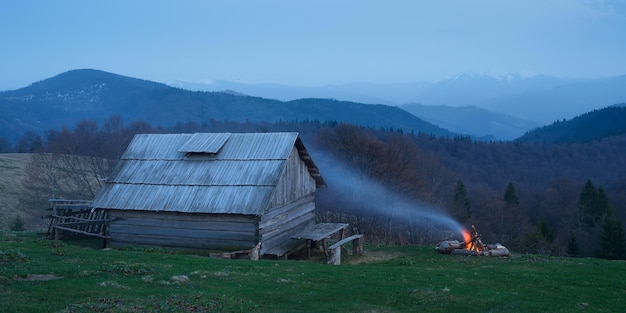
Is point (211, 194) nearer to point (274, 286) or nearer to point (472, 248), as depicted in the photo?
point (274, 286)

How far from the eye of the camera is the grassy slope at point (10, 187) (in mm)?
54631

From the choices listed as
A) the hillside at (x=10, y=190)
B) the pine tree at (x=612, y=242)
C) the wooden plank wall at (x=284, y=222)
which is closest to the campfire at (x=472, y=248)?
the wooden plank wall at (x=284, y=222)

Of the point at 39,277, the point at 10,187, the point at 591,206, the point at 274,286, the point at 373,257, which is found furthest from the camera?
the point at 591,206

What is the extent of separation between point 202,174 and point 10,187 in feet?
163

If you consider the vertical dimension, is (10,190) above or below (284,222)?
below

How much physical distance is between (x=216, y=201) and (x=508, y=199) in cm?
5856

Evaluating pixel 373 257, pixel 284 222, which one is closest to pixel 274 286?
pixel 284 222

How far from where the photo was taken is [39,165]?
57.1m

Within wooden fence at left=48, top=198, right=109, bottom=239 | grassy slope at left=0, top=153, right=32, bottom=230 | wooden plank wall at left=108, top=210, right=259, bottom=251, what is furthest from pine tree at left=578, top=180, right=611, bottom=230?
grassy slope at left=0, top=153, right=32, bottom=230

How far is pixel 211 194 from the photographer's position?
24.2 meters

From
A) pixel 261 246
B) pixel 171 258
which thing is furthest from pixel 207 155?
pixel 171 258

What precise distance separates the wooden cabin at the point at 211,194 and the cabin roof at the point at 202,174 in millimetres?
46

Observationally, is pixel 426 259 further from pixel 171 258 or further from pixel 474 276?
pixel 171 258

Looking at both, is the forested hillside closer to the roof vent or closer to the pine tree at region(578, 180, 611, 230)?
the pine tree at region(578, 180, 611, 230)
